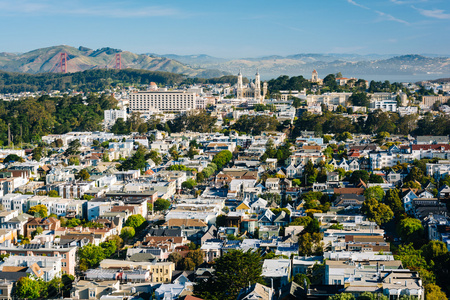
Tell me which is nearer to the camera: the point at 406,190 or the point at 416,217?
the point at 416,217

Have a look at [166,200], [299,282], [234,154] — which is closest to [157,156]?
[234,154]

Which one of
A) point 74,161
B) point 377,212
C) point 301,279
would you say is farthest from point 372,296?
point 74,161

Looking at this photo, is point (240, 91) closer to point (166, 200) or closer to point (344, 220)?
point (166, 200)

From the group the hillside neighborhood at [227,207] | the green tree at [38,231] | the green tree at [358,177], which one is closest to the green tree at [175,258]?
the hillside neighborhood at [227,207]

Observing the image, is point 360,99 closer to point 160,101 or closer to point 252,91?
point 252,91

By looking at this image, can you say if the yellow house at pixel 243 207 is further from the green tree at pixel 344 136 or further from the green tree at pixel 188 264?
the green tree at pixel 344 136

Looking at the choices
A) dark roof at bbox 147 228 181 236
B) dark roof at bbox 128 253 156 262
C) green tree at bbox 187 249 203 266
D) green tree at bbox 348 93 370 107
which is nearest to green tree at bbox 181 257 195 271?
green tree at bbox 187 249 203 266
